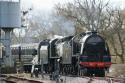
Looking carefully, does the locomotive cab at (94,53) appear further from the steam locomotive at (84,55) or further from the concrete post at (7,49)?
the concrete post at (7,49)

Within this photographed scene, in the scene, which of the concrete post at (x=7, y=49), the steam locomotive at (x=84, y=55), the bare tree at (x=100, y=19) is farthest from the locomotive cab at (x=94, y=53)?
the bare tree at (x=100, y=19)

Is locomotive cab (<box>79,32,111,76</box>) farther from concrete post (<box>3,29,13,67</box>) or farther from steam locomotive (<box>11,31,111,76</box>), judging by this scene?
concrete post (<box>3,29,13,67</box>)

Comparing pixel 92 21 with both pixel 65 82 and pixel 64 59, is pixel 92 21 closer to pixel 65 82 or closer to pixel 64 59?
pixel 64 59

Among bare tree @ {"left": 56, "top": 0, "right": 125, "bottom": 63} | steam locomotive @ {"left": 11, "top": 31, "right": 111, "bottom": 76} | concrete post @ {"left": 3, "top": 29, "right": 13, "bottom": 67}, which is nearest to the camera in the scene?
steam locomotive @ {"left": 11, "top": 31, "right": 111, "bottom": 76}

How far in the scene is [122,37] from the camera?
215 feet

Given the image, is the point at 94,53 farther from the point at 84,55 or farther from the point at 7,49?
the point at 7,49

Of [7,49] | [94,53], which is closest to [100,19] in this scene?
[7,49]

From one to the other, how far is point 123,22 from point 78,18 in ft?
24.5

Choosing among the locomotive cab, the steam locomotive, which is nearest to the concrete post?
the steam locomotive

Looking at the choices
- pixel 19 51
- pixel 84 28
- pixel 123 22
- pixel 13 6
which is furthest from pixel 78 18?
pixel 13 6

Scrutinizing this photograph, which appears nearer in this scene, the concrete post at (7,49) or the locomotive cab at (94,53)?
the locomotive cab at (94,53)

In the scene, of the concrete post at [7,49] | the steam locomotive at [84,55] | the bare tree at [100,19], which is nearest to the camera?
the steam locomotive at [84,55]

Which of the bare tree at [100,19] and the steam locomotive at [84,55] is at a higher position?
the bare tree at [100,19]

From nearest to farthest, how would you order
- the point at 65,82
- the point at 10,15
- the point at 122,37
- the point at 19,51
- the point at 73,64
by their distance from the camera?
the point at 65,82, the point at 73,64, the point at 10,15, the point at 19,51, the point at 122,37
